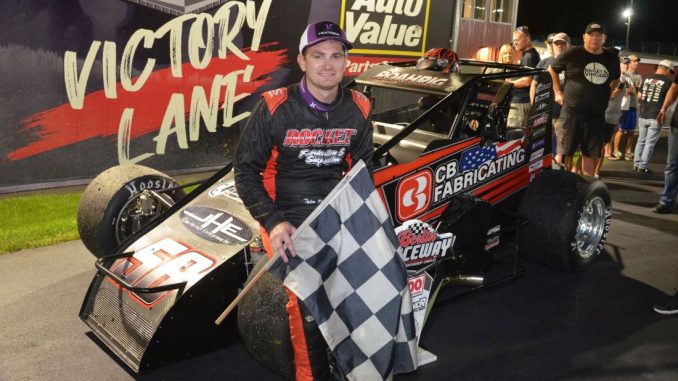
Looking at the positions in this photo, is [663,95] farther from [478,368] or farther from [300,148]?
[300,148]

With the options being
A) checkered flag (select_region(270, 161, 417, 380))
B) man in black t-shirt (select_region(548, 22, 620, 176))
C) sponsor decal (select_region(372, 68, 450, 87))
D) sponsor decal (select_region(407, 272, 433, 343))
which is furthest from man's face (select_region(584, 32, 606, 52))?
checkered flag (select_region(270, 161, 417, 380))

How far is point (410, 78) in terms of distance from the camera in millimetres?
4500

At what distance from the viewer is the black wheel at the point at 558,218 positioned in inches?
175

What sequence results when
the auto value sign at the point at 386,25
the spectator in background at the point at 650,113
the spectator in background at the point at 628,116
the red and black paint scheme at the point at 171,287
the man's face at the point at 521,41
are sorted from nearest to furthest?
the red and black paint scheme at the point at 171,287 < the man's face at the point at 521,41 < the auto value sign at the point at 386,25 < the spectator in background at the point at 650,113 < the spectator in background at the point at 628,116

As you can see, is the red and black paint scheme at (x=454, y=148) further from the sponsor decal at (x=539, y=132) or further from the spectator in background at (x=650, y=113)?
the spectator in background at (x=650, y=113)

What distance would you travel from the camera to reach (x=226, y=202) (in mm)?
3811

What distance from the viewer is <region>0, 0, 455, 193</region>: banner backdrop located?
6.17 m

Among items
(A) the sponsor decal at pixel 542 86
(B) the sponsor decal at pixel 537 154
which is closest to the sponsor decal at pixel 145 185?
(B) the sponsor decal at pixel 537 154

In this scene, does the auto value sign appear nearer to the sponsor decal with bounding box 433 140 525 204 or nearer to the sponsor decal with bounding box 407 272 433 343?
the sponsor decal with bounding box 433 140 525 204

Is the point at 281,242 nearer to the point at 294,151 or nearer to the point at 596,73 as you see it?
the point at 294,151

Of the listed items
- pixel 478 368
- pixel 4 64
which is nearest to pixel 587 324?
pixel 478 368

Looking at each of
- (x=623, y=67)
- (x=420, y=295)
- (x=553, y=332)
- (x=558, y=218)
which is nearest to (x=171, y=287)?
(x=420, y=295)

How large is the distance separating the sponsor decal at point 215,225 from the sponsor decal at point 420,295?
92 cm

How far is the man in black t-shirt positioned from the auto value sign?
117 inches
